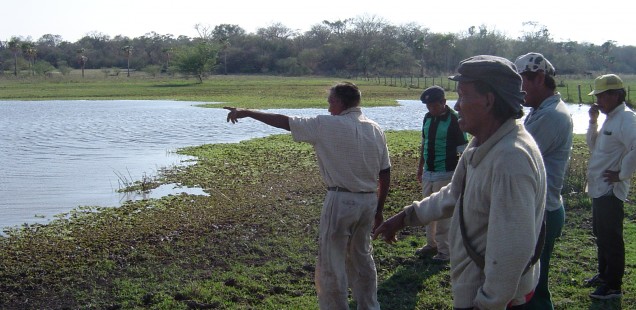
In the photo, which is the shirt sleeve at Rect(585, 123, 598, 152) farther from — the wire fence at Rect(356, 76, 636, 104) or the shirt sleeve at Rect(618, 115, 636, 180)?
the wire fence at Rect(356, 76, 636, 104)

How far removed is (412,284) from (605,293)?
66.0 inches

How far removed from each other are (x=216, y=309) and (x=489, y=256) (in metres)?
3.61

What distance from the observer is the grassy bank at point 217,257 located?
609 cm

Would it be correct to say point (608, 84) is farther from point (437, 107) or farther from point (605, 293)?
point (437, 107)

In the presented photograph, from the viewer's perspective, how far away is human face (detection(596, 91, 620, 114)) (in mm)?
5395

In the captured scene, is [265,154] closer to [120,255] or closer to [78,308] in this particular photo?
[120,255]

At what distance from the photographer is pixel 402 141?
69.7 ft

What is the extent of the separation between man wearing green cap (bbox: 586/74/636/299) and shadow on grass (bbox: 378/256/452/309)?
4.47ft

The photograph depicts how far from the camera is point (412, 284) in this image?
638 cm

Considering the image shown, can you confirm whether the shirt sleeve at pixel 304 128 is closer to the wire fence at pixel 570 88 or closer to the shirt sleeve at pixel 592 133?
the shirt sleeve at pixel 592 133

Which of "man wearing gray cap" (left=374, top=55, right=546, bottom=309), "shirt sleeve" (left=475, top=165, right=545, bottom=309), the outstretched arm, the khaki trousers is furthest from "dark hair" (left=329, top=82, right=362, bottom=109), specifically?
"shirt sleeve" (left=475, top=165, right=545, bottom=309)

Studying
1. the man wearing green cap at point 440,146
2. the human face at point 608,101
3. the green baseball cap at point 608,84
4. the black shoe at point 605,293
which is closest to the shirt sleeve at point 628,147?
the human face at point 608,101

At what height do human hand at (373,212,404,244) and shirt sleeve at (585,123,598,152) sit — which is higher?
shirt sleeve at (585,123,598,152)

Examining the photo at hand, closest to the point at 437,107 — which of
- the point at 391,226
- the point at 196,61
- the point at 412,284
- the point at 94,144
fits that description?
the point at 412,284
